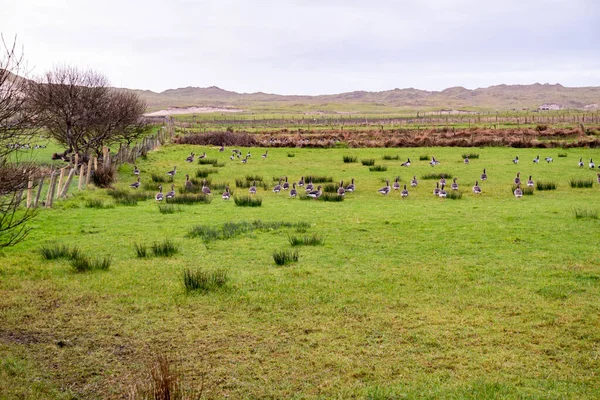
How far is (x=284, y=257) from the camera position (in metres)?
13.0

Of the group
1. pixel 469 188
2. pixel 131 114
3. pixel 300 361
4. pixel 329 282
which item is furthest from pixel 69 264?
pixel 131 114

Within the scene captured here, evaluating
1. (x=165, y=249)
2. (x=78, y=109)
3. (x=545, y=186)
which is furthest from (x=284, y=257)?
(x=78, y=109)

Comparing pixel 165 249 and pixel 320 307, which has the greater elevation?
pixel 165 249

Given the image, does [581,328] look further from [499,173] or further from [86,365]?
[499,173]

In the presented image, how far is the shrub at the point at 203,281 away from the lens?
11.1m

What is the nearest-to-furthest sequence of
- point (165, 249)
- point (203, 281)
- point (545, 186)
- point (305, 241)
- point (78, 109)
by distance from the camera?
point (203, 281) < point (165, 249) < point (305, 241) < point (545, 186) < point (78, 109)

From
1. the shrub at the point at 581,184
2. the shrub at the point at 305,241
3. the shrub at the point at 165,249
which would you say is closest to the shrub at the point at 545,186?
the shrub at the point at 581,184

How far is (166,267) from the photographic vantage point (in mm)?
12789

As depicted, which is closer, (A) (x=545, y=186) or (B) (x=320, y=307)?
(B) (x=320, y=307)

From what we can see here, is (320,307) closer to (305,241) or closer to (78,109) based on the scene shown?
(305,241)

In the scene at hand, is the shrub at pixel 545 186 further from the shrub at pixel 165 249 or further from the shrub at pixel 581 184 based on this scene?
the shrub at pixel 165 249

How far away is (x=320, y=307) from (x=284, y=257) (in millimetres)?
3046

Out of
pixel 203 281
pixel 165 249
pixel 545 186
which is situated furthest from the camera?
pixel 545 186

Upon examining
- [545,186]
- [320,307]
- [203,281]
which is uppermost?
[545,186]
